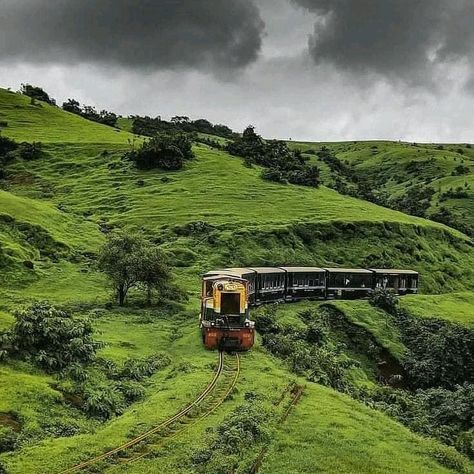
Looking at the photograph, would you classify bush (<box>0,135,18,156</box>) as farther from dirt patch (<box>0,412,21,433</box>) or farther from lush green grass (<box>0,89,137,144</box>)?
dirt patch (<box>0,412,21,433</box>)

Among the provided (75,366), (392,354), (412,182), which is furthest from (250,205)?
(412,182)

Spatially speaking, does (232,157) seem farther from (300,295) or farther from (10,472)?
(10,472)

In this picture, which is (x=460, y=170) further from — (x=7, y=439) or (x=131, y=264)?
(x=7, y=439)

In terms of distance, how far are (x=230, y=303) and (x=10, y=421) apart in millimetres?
17529

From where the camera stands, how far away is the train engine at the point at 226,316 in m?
35.6

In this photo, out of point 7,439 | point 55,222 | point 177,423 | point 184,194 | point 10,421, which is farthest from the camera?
point 184,194

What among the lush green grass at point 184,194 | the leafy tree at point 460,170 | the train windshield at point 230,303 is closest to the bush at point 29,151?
the lush green grass at point 184,194

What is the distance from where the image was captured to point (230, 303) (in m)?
37.0

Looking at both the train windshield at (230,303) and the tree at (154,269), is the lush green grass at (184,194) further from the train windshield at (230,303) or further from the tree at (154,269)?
the train windshield at (230,303)

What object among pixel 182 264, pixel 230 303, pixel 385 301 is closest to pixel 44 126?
pixel 182 264

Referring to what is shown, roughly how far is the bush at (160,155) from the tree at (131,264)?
5154 centimetres

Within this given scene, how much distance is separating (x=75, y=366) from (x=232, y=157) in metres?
88.1

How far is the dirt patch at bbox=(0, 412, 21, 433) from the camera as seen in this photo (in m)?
20.9

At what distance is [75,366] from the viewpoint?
27.4 meters
